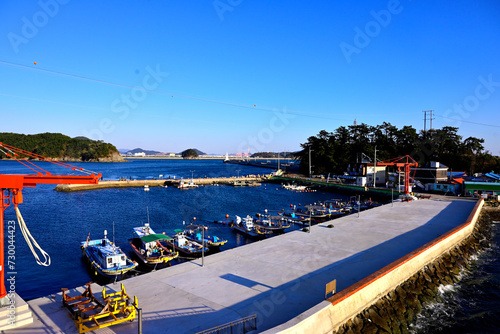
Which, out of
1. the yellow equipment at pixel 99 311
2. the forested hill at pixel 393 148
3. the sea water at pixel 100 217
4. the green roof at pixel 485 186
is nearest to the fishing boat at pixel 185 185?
the sea water at pixel 100 217

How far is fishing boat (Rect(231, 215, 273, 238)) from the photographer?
3891 centimetres

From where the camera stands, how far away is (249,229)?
39906 millimetres

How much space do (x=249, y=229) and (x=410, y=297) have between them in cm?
2234

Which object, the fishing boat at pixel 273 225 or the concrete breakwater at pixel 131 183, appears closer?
the fishing boat at pixel 273 225

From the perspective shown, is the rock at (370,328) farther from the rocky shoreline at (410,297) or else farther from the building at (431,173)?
the building at (431,173)

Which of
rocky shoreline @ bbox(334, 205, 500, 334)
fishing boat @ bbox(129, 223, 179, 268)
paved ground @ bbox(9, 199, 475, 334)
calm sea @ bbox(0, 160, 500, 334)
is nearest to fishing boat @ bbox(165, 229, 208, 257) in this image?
fishing boat @ bbox(129, 223, 179, 268)

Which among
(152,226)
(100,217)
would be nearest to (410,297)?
(152,226)

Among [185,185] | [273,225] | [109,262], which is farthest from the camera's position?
[185,185]

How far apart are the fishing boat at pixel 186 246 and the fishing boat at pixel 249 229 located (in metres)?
8.05

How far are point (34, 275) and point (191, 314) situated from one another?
65.6 feet

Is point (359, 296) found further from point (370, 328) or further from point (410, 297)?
point (410, 297)

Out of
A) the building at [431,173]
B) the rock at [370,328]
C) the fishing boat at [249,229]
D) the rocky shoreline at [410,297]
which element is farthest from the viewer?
the building at [431,173]

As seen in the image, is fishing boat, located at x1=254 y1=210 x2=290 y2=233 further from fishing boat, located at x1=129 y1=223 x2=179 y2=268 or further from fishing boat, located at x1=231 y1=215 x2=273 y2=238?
fishing boat, located at x1=129 y1=223 x2=179 y2=268

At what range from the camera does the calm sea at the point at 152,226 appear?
20.2 metres
